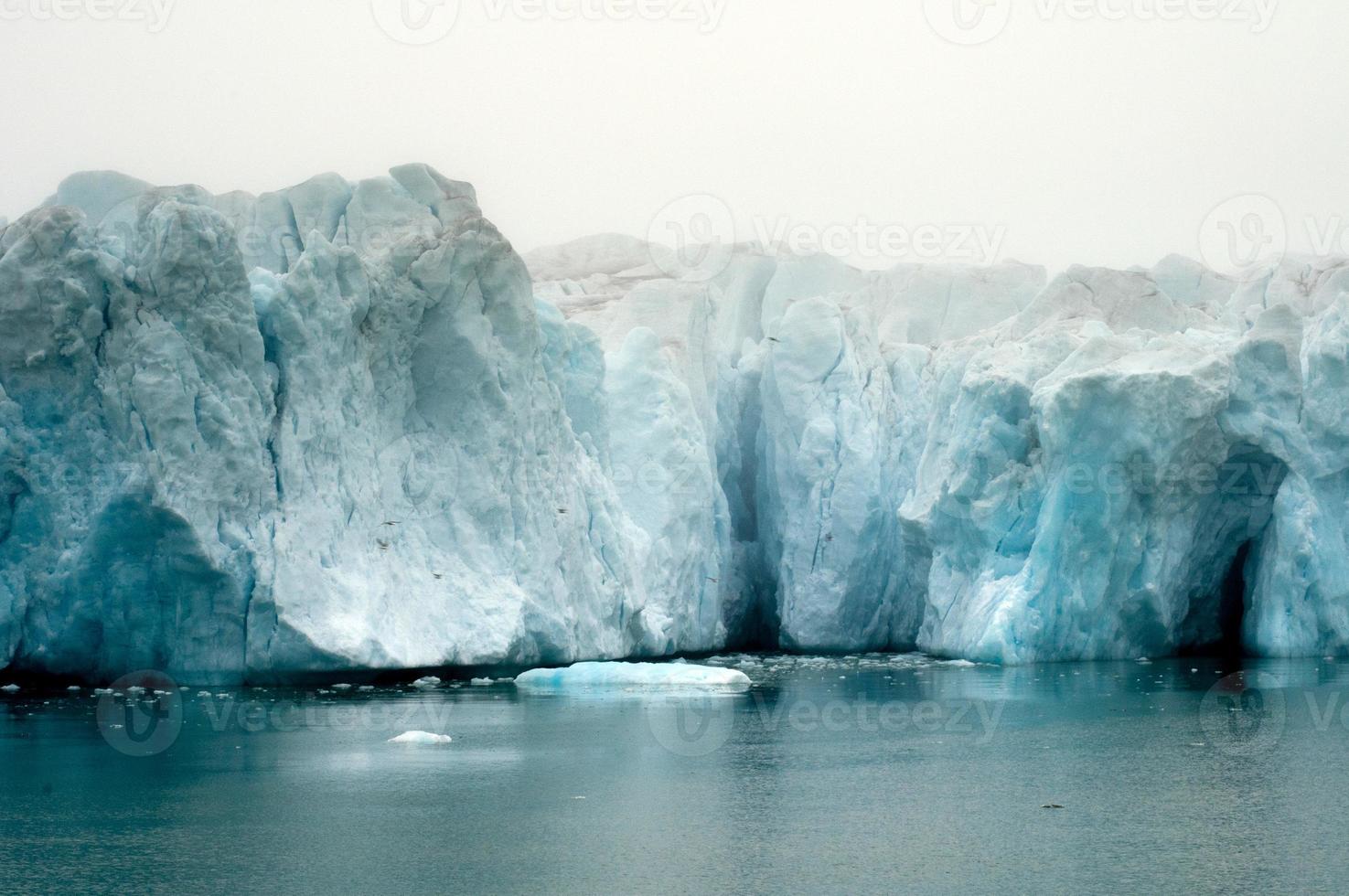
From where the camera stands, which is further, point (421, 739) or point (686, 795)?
point (421, 739)

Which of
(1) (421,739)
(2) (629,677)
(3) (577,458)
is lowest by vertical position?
(2) (629,677)

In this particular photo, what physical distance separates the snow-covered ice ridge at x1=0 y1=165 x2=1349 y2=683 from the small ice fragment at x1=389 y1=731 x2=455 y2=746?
502 cm

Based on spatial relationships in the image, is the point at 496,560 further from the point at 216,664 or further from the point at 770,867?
the point at 770,867

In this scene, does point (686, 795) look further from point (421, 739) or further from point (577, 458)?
point (577, 458)

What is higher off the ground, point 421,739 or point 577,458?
point 577,458

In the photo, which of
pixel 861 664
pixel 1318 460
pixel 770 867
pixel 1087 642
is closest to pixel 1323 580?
pixel 1318 460

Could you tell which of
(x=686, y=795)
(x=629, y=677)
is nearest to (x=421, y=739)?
(x=686, y=795)

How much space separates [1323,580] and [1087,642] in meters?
3.57

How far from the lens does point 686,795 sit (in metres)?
10.3

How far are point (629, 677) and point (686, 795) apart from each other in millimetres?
9284

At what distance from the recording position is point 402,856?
8.25m

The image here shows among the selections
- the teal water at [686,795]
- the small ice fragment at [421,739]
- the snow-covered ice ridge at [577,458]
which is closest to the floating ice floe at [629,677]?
the snow-covered ice ridge at [577,458]

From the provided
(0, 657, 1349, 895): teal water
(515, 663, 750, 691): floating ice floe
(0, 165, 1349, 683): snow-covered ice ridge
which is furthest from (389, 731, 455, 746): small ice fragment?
(515, 663, 750, 691): floating ice floe

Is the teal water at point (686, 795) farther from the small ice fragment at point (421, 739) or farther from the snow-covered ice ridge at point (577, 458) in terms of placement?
the snow-covered ice ridge at point (577, 458)
